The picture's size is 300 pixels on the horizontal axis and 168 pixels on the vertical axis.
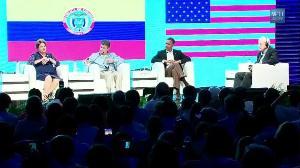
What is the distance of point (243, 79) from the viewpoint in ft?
44.2

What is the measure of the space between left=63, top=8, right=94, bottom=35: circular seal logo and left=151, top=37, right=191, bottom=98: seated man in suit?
1.62m

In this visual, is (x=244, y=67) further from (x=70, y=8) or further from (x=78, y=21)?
(x=70, y=8)

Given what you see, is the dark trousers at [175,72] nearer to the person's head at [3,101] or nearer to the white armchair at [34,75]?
the white armchair at [34,75]

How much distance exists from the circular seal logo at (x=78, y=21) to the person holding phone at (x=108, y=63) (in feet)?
3.35

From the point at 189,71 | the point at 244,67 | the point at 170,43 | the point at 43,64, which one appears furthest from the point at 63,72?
the point at 244,67

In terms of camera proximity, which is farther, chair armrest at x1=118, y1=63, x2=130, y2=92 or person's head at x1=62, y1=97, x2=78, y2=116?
chair armrest at x1=118, y1=63, x2=130, y2=92

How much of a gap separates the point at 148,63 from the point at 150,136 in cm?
896

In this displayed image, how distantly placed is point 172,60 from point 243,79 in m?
1.45

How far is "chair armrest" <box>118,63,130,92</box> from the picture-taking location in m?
13.0

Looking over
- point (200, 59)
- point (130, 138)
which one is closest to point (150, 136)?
point (130, 138)

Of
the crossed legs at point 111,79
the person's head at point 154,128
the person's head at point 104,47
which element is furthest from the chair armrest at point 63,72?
the person's head at point 154,128

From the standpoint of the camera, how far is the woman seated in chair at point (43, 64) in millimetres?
12367

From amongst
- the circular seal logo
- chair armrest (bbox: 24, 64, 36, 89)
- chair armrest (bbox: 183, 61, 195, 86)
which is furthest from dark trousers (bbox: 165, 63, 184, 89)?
chair armrest (bbox: 24, 64, 36, 89)

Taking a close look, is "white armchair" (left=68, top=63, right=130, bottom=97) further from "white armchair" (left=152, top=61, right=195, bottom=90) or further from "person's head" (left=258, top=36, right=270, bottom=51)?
"person's head" (left=258, top=36, right=270, bottom=51)
